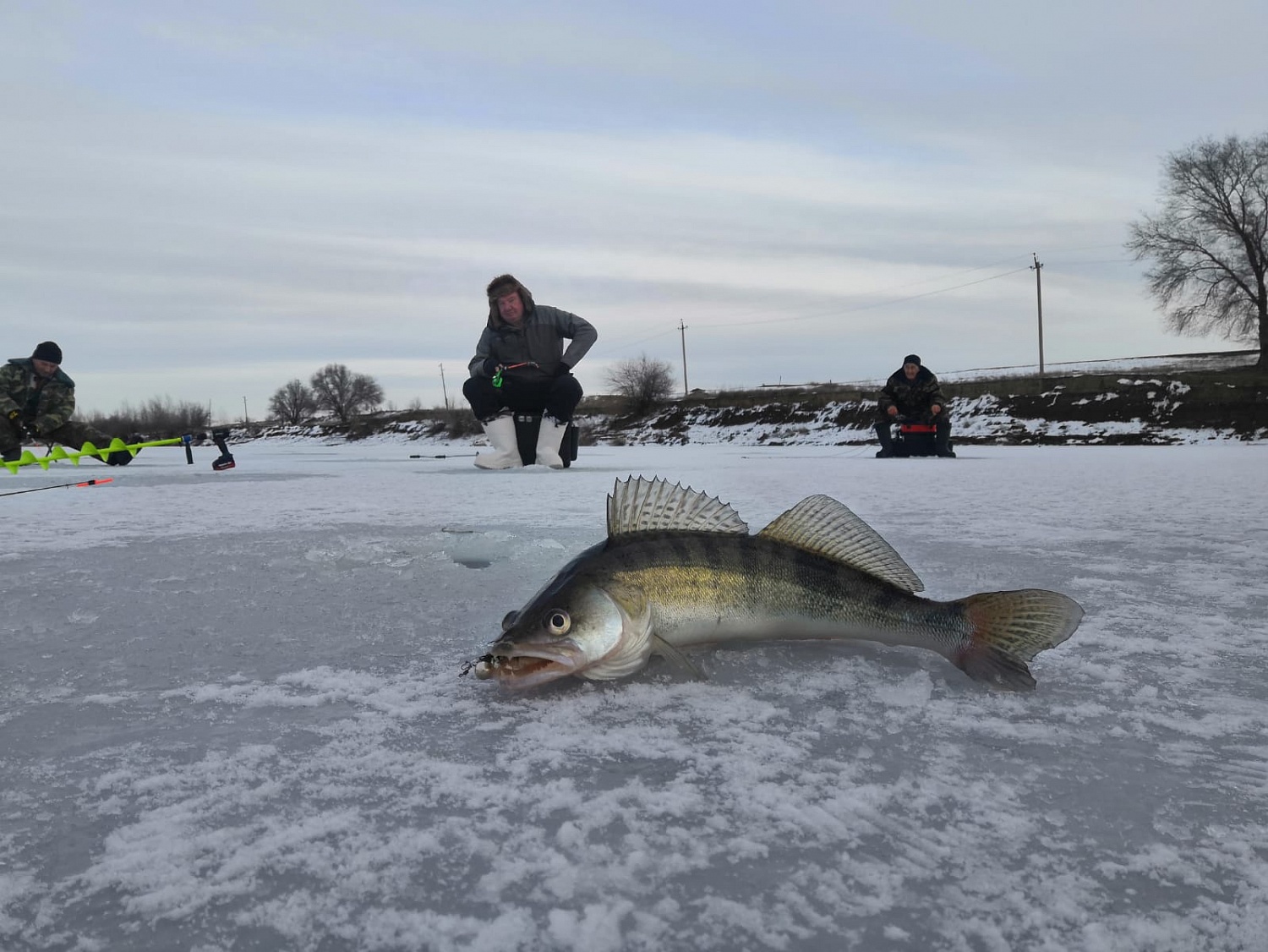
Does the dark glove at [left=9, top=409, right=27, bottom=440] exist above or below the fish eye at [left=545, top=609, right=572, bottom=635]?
above

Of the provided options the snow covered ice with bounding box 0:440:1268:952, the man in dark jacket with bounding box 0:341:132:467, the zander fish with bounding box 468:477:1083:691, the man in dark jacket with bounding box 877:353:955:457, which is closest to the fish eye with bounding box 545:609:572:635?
the zander fish with bounding box 468:477:1083:691

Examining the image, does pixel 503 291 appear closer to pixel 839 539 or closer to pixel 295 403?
pixel 839 539

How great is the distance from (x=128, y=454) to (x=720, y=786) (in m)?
15.4

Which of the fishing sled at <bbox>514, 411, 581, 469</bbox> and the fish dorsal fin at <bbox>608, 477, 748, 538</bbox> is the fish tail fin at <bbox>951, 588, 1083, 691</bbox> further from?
the fishing sled at <bbox>514, 411, 581, 469</bbox>

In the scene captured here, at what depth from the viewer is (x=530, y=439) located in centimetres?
1048

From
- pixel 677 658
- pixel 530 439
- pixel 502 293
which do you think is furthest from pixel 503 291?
pixel 677 658

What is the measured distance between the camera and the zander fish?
1.71 metres

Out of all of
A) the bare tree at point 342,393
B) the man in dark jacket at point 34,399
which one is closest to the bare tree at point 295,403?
the bare tree at point 342,393

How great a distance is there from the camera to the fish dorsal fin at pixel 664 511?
2.03 m

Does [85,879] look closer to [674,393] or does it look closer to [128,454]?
[128,454]

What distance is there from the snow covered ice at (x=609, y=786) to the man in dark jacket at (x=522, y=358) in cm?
716

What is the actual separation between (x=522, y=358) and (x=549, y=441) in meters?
1.17

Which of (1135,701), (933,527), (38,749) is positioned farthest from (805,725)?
(933,527)

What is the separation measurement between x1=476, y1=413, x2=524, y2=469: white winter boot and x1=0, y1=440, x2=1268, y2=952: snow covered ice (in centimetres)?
751
